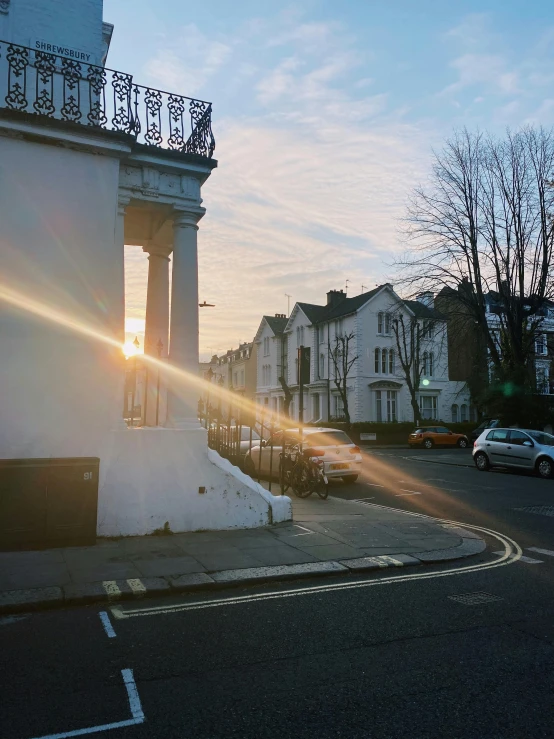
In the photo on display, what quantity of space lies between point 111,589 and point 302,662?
2550mm

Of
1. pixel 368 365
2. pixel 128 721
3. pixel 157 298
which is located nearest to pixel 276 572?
pixel 128 721

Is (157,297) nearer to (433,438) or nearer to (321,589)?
(321,589)

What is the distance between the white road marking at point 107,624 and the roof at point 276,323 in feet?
178

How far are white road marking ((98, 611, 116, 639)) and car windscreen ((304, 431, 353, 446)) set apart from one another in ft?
37.6

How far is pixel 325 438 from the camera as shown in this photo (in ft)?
55.4

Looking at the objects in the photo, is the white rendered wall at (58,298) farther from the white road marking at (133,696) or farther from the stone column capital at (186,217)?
the white road marking at (133,696)

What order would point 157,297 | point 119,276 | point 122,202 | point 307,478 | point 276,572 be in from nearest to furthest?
point 276,572
point 119,276
point 122,202
point 157,297
point 307,478

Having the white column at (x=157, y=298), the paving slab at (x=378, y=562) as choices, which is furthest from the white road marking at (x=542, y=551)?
the white column at (x=157, y=298)

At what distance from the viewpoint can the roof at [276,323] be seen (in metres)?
59.8

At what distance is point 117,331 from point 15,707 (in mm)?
6031

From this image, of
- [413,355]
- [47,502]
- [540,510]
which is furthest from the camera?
[413,355]

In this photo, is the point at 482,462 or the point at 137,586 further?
the point at 482,462

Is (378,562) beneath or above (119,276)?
beneath

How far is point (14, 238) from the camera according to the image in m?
8.41
